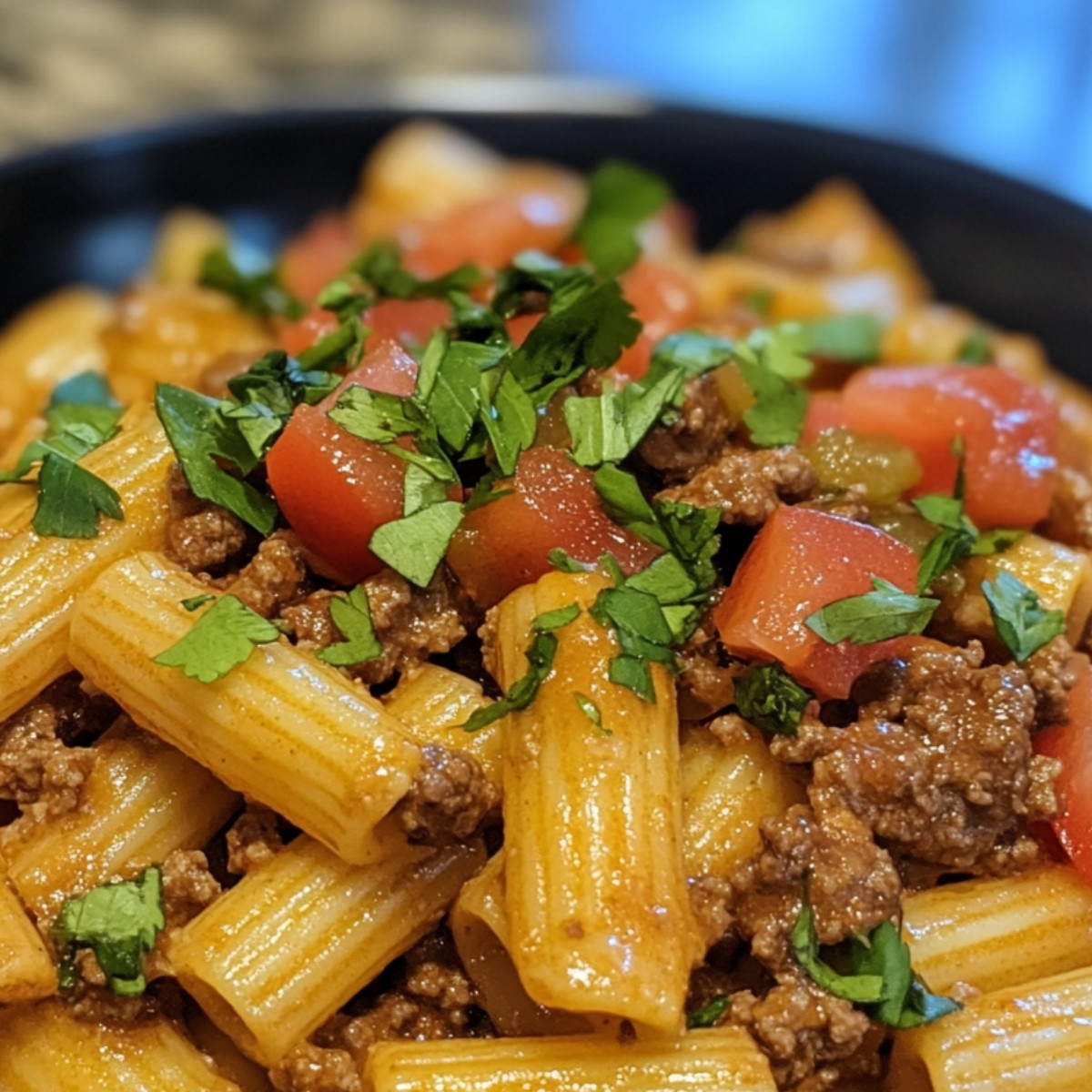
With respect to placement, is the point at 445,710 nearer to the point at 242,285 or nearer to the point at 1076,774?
the point at 1076,774

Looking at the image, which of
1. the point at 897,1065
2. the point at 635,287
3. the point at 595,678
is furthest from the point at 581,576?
the point at 635,287

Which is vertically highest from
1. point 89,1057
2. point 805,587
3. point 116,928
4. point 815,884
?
point 805,587

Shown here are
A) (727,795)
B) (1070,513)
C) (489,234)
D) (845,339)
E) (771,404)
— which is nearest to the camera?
(727,795)

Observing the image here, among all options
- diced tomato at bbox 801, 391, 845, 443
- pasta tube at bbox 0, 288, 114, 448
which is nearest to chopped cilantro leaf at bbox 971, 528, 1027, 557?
diced tomato at bbox 801, 391, 845, 443


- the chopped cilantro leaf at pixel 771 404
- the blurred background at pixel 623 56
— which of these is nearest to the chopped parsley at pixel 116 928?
the chopped cilantro leaf at pixel 771 404

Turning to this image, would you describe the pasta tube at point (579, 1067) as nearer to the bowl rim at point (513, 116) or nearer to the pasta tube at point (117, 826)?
the pasta tube at point (117, 826)

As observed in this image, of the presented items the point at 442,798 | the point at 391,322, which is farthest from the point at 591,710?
the point at 391,322

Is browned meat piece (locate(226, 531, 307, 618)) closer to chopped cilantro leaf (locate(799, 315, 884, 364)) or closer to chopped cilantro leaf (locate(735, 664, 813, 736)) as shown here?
chopped cilantro leaf (locate(735, 664, 813, 736))
